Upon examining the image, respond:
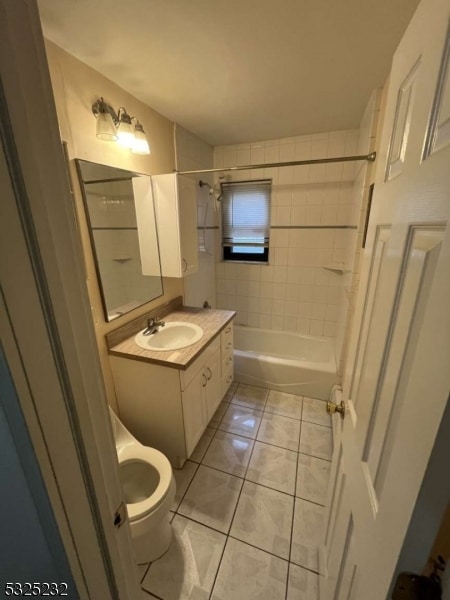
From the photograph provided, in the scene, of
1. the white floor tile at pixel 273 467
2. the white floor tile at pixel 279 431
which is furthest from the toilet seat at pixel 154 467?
the white floor tile at pixel 279 431

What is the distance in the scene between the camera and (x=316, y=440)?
1.90 metres

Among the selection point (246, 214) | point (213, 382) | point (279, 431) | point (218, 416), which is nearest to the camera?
point (213, 382)

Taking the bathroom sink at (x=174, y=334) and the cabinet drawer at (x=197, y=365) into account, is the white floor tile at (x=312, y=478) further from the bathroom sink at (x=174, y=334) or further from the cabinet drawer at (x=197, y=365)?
the bathroom sink at (x=174, y=334)

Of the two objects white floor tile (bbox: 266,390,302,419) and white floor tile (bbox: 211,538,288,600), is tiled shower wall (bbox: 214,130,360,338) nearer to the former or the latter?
white floor tile (bbox: 266,390,302,419)

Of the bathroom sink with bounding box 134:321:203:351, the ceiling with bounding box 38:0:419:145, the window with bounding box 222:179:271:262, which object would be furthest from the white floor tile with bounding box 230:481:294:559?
the ceiling with bounding box 38:0:419:145

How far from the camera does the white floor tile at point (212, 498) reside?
140cm

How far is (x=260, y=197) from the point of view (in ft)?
8.76

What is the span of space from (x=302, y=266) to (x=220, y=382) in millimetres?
1526

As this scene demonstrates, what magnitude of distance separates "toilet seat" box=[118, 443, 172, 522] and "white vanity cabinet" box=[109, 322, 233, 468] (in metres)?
0.25

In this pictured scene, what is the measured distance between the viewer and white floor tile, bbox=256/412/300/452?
1882mm

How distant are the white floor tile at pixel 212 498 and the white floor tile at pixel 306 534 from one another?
14.0 inches

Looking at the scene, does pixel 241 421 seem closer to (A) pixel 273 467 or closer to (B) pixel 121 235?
(A) pixel 273 467

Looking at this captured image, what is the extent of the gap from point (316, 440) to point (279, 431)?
28cm

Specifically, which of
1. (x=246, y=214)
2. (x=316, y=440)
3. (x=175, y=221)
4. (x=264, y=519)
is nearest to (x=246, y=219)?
(x=246, y=214)
